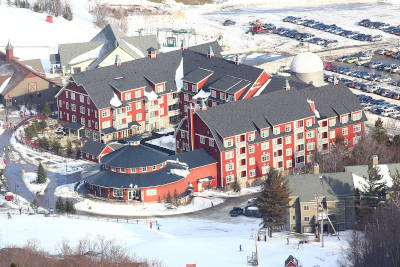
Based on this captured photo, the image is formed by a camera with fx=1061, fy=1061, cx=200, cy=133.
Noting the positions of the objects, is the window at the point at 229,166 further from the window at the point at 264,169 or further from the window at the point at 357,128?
the window at the point at 357,128

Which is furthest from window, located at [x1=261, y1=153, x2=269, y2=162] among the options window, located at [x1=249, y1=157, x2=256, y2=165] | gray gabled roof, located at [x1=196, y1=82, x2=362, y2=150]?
gray gabled roof, located at [x1=196, y1=82, x2=362, y2=150]

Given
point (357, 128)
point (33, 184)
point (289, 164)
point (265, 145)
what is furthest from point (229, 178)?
point (33, 184)

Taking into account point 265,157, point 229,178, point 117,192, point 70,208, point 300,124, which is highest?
point 300,124

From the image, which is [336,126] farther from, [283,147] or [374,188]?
[374,188]

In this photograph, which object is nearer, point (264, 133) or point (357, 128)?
point (264, 133)

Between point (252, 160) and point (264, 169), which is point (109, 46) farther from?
point (264, 169)

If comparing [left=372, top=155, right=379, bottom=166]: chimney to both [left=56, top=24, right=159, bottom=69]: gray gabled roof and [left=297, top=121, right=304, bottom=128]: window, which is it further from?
[left=56, top=24, right=159, bottom=69]: gray gabled roof

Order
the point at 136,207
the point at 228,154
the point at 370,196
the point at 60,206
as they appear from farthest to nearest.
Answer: the point at 228,154
the point at 136,207
the point at 60,206
the point at 370,196
